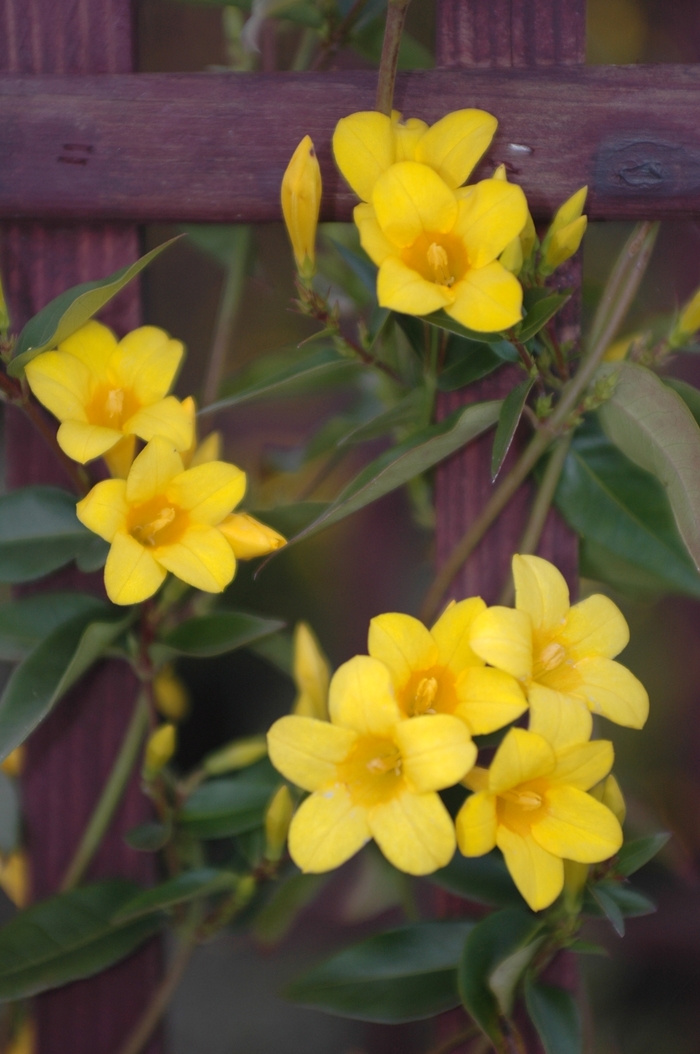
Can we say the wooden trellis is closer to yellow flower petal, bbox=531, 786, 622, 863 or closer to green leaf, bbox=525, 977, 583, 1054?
yellow flower petal, bbox=531, 786, 622, 863

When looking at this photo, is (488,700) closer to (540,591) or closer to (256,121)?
(540,591)

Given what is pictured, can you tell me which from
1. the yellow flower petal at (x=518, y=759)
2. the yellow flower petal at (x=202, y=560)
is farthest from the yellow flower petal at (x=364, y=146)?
the yellow flower petal at (x=518, y=759)

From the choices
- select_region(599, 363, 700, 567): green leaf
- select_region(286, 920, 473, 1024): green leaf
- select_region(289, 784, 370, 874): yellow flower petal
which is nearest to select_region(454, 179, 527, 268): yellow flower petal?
select_region(599, 363, 700, 567): green leaf

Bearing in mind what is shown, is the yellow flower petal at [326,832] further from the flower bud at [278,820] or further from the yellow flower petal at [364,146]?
the yellow flower petal at [364,146]

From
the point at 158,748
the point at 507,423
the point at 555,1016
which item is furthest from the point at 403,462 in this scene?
the point at 555,1016

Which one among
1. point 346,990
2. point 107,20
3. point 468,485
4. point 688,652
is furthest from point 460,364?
point 688,652
